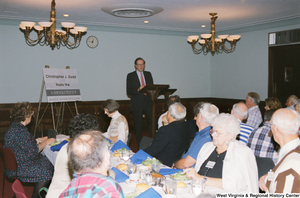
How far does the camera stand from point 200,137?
3.13 meters

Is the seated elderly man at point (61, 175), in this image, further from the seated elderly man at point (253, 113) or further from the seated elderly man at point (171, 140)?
the seated elderly man at point (253, 113)

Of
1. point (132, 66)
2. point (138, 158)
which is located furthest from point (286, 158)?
point (132, 66)

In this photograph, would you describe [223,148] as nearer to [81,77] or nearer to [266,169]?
[266,169]

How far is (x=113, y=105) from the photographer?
4324mm

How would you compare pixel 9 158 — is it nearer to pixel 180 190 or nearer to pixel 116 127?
pixel 116 127

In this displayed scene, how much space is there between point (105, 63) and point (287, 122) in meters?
7.47

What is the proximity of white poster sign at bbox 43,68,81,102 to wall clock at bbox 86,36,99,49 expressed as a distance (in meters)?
1.48

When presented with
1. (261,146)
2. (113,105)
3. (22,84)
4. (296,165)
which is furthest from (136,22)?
(296,165)

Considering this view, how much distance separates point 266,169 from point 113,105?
2447 millimetres

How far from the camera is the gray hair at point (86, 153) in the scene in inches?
59.9

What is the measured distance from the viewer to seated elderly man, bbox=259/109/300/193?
179cm

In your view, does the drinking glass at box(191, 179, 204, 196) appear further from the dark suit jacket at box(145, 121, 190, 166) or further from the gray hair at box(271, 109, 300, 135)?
the dark suit jacket at box(145, 121, 190, 166)

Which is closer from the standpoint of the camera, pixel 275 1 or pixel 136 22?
pixel 275 1

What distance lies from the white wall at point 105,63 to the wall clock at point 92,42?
0.33 feet
